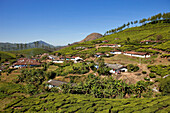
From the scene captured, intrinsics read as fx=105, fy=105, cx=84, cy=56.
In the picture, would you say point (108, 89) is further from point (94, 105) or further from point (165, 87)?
point (165, 87)

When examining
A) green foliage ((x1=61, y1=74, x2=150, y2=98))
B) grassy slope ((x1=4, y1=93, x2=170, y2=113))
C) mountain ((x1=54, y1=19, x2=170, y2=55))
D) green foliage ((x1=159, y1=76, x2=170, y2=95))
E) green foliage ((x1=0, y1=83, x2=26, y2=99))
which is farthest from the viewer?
mountain ((x1=54, y1=19, x2=170, y2=55))

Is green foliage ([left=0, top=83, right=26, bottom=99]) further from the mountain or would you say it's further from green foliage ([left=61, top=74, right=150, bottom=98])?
the mountain

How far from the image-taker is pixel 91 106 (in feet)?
76.0

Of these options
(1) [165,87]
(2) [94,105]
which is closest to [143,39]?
(1) [165,87]

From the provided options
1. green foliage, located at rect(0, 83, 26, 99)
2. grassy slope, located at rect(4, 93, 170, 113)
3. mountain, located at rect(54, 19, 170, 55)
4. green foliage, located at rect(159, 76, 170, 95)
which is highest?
mountain, located at rect(54, 19, 170, 55)

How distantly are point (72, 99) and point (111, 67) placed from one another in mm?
26728

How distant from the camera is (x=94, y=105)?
78.2ft

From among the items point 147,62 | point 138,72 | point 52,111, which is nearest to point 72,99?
point 52,111

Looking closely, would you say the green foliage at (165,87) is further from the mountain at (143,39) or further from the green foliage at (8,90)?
the green foliage at (8,90)

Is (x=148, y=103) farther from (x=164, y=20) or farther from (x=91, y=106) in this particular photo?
(x=164, y=20)

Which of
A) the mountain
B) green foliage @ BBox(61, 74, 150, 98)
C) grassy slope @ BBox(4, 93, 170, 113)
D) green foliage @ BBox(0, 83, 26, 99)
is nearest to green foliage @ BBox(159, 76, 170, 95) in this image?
green foliage @ BBox(61, 74, 150, 98)

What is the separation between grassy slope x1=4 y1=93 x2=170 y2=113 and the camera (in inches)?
766

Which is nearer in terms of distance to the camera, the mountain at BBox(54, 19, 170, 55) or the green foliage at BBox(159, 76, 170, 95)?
the green foliage at BBox(159, 76, 170, 95)

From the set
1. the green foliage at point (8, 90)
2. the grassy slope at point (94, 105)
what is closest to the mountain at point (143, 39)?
the grassy slope at point (94, 105)
